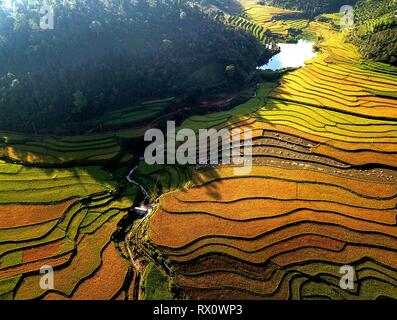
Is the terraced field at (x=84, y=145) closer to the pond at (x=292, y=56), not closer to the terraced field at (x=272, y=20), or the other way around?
the pond at (x=292, y=56)

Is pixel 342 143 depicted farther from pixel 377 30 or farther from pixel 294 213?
pixel 377 30

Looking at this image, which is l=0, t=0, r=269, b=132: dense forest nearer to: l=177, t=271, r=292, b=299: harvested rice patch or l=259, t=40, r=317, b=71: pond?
l=259, t=40, r=317, b=71: pond

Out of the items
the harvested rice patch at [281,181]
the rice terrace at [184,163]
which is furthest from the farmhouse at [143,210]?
the harvested rice patch at [281,181]

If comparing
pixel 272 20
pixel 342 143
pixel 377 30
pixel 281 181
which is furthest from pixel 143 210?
pixel 272 20

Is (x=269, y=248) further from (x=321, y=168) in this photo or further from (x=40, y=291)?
(x=40, y=291)

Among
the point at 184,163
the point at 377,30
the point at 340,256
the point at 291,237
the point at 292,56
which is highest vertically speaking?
the point at 377,30

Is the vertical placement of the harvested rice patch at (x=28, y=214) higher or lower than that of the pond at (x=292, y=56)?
lower

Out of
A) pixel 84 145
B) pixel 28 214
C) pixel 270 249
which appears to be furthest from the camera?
pixel 84 145
